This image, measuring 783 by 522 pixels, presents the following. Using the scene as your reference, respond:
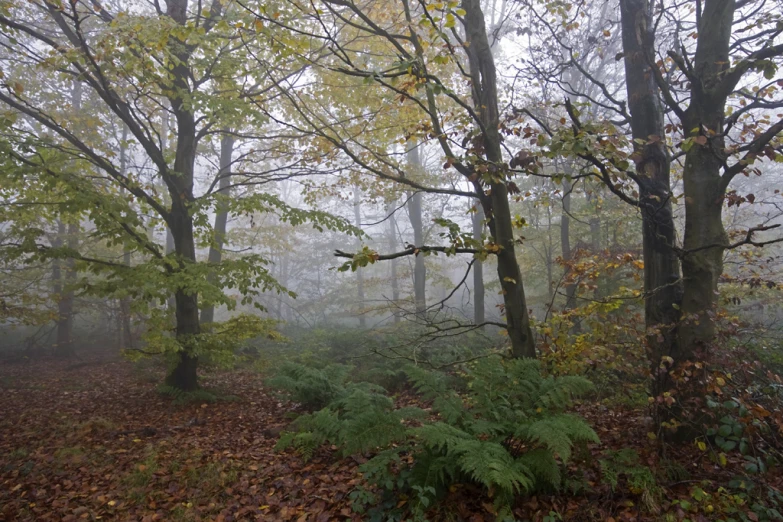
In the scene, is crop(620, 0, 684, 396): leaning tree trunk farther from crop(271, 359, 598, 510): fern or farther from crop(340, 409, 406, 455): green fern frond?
crop(340, 409, 406, 455): green fern frond

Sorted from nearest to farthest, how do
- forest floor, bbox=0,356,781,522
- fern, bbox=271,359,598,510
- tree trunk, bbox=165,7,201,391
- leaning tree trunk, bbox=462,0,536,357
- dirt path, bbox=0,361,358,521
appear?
fern, bbox=271,359,598,510 < forest floor, bbox=0,356,781,522 < dirt path, bbox=0,361,358,521 < leaning tree trunk, bbox=462,0,536,357 < tree trunk, bbox=165,7,201,391

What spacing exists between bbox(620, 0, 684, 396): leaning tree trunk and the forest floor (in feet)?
3.29

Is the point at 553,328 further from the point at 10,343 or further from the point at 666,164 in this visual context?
the point at 10,343

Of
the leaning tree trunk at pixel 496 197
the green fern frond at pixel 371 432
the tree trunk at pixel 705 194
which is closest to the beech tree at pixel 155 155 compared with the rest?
the leaning tree trunk at pixel 496 197

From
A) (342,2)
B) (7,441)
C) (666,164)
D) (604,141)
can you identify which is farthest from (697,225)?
(7,441)

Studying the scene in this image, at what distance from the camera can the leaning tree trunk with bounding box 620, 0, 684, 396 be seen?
14.7 ft

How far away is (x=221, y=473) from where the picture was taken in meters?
5.05

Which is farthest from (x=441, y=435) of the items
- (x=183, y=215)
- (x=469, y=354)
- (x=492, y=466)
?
(x=183, y=215)

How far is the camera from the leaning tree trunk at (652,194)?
447 cm

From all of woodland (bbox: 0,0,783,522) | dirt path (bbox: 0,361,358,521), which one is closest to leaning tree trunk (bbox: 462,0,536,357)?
woodland (bbox: 0,0,783,522)

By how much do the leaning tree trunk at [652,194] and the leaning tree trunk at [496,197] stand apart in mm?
1273

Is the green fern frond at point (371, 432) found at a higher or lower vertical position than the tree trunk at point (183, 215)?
lower

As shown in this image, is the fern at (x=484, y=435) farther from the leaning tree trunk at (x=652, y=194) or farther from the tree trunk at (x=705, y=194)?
the tree trunk at (x=705, y=194)

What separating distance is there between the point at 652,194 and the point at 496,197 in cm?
162
